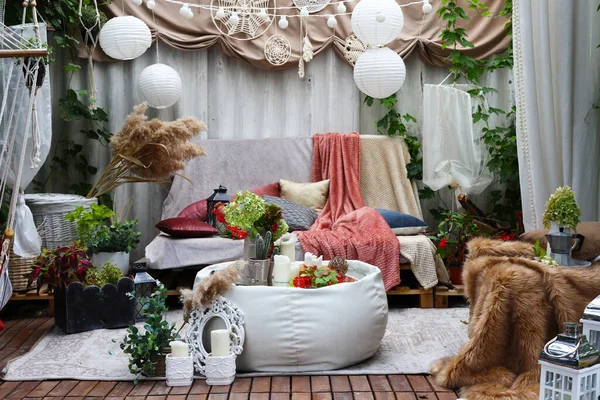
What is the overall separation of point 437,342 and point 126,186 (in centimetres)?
307

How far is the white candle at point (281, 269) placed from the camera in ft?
11.8

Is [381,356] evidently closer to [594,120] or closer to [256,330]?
[256,330]

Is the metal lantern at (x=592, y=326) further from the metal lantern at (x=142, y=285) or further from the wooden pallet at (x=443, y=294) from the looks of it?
the metal lantern at (x=142, y=285)

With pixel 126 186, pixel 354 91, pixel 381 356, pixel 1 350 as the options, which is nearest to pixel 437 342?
pixel 381 356

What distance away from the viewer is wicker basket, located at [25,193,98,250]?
4949 mm

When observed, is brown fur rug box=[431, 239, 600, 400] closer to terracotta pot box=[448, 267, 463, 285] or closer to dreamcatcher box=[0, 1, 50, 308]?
terracotta pot box=[448, 267, 463, 285]

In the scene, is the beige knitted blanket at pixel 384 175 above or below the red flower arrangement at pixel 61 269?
above

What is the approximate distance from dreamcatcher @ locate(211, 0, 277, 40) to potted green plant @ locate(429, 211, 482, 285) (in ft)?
7.02

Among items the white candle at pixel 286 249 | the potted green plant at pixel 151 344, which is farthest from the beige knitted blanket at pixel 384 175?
the potted green plant at pixel 151 344

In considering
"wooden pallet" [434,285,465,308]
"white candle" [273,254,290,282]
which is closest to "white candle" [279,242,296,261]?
"white candle" [273,254,290,282]

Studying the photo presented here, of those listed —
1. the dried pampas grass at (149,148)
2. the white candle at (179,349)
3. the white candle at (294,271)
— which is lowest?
the white candle at (179,349)

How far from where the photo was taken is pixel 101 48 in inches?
231

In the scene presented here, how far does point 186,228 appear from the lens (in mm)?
4816

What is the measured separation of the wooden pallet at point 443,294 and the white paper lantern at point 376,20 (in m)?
1.76
